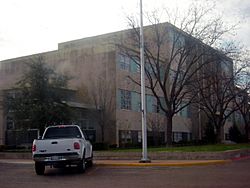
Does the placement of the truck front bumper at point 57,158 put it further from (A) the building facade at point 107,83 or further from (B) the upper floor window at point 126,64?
(B) the upper floor window at point 126,64

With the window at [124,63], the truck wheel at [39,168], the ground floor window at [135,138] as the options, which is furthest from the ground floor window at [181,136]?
the truck wheel at [39,168]

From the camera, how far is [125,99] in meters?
44.9

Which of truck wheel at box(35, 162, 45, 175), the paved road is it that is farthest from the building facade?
the paved road

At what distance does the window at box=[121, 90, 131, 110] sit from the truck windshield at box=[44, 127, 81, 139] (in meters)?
24.5

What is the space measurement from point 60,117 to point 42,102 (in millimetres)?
1770

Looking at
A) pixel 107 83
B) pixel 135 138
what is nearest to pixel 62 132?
pixel 107 83

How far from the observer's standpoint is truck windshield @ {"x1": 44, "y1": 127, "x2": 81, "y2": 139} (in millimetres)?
19312

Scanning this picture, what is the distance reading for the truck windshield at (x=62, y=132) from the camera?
1931 cm

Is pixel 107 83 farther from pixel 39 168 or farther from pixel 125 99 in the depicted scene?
pixel 39 168

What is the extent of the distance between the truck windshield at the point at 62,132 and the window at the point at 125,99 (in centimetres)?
2454

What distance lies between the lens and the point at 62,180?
15.5m

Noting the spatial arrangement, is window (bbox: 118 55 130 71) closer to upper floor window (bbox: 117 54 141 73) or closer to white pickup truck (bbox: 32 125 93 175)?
upper floor window (bbox: 117 54 141 73)

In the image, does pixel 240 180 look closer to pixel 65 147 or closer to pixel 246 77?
pixel 65 147

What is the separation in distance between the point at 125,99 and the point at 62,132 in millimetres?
25605
